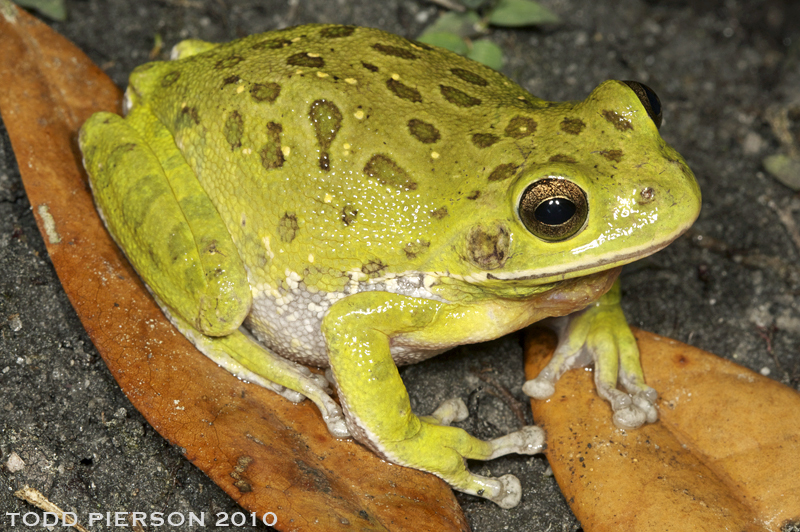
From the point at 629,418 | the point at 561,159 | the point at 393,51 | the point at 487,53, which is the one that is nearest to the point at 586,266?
the point at 561,159

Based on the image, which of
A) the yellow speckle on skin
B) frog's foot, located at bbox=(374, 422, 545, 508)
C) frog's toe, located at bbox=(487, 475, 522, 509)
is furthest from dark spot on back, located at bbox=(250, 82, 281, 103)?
frog's toe, located at bbox=(487, 475, 522, 509)

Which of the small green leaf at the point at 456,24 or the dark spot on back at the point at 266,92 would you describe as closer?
the dark spot on back at the point at 266,92

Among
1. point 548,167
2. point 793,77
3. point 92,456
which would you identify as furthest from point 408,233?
point 793,77

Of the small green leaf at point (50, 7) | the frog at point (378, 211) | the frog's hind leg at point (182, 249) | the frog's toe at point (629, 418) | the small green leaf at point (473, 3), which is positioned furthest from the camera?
the small green leaf at point (473, 3)

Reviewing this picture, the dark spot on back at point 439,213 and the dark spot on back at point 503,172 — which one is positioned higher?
the dark spot on back at point 503,172

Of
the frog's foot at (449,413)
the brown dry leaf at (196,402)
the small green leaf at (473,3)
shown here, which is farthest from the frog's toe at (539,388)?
the small green leaf at (473,3)

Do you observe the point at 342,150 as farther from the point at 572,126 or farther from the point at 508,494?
the point at 508,494

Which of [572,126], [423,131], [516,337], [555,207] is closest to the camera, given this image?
[555,207]

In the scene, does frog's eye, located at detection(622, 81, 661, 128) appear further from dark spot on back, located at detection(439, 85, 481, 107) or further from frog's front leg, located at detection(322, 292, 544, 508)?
frog's front leg, located at detection(322, 292, 544, 508)

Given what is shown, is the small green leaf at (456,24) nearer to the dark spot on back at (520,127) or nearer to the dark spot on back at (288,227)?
the dark spot on back at (520,127)
